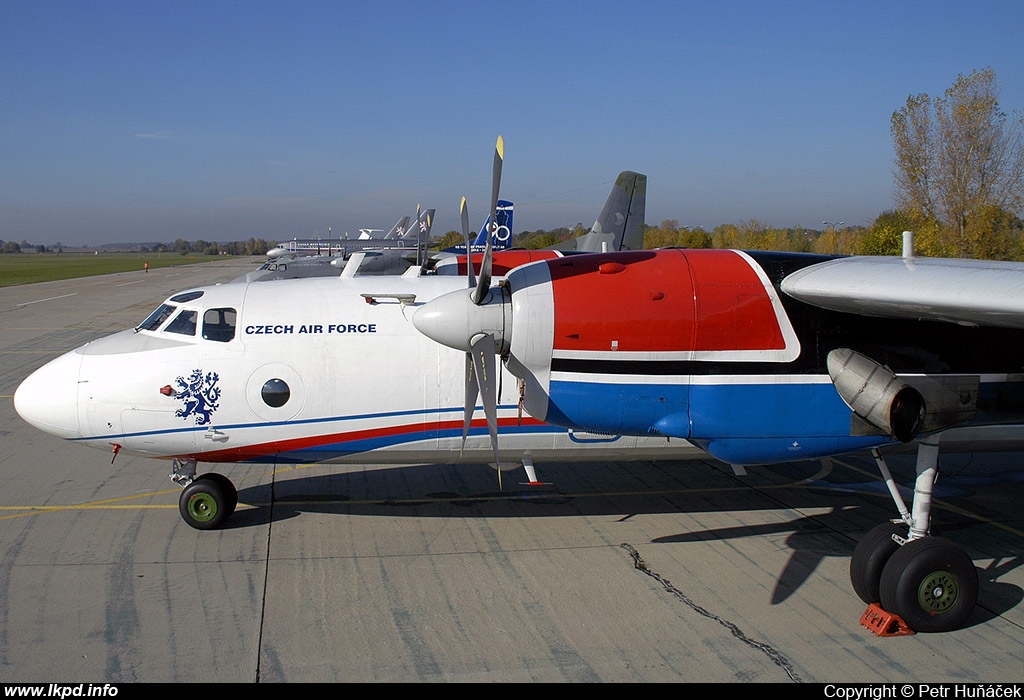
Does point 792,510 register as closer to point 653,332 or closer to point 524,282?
point 653,332

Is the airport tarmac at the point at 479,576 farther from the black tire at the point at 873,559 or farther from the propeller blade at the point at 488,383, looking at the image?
the propeller blade at the point at 488,383

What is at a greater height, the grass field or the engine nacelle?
the grass field

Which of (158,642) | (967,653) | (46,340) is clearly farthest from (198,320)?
(46,340)

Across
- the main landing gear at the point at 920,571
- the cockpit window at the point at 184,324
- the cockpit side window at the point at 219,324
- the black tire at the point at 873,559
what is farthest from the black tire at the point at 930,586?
the cockpit window at the point at 184,324

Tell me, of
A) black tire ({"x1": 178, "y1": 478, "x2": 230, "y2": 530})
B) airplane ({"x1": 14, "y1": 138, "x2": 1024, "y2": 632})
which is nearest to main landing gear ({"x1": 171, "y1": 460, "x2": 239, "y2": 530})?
black tire ({"x1": 178, "y1": 478, "x2": 230, "y2": 530})

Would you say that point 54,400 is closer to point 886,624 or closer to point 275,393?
point 275,393

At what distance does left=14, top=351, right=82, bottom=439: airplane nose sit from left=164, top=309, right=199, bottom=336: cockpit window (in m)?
1.09

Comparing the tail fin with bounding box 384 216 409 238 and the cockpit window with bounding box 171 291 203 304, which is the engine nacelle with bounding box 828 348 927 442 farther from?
the tail fin with bounding box 384 216 409 238

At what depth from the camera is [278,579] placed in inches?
319

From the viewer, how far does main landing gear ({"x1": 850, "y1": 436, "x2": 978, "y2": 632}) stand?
704cm

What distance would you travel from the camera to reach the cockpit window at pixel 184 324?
9.34m

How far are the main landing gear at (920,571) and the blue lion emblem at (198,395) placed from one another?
712 cm

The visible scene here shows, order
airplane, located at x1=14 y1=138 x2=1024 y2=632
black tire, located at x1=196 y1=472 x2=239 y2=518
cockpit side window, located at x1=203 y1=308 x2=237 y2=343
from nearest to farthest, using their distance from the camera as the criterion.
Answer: airplane, located at x1=14 y1=138 x2=1024 y2=632 < cockpit side window, located at x1=203 y1=308 x2=237 y2=343 < black tire, located at x1=196 y1=472 x2=239 y2=518

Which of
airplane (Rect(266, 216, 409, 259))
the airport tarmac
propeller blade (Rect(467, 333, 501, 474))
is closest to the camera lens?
the airport tarmac
